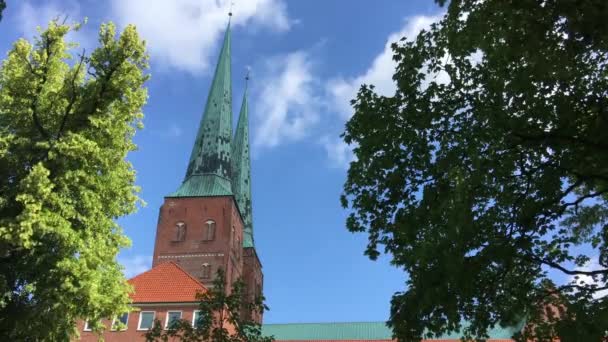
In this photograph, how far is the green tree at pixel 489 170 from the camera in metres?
10.6

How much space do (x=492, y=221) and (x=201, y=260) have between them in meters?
48.3

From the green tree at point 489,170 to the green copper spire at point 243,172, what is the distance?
6060 cm

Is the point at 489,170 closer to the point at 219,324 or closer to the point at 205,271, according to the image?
the point at 219,324

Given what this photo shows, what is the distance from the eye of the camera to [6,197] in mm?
16000

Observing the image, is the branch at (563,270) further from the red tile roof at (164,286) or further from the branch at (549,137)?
the red tile roof at (164,286)

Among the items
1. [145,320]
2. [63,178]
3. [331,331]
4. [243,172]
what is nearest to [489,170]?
[63,178]

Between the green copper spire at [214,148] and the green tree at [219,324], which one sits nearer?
the green tree at [219,324]

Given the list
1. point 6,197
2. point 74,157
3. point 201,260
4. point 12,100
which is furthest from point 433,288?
point 201,260

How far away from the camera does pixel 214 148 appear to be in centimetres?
6328

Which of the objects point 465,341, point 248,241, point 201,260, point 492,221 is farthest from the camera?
point 248,241

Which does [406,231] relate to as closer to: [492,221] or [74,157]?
[492,221]

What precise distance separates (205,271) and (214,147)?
1323 centimetres

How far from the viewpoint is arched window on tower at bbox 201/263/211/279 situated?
187 feet

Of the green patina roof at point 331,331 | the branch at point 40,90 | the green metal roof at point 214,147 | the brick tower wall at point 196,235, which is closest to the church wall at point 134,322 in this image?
the green patina roof at point 331,331
